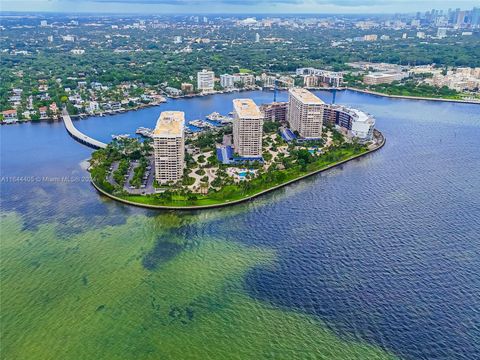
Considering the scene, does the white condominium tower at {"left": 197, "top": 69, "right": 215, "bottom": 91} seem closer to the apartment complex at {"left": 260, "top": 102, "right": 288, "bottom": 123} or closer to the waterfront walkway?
the apartment complex at {"left": 260, "top": 102, "right": 288, "bottom": 123}

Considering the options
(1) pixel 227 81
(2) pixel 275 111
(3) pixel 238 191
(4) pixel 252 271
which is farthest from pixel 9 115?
(4) pixel 252 271

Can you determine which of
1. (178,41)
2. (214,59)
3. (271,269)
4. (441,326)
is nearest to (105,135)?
(271,269)

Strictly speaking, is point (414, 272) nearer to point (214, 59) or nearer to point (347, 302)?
point (347, 302)

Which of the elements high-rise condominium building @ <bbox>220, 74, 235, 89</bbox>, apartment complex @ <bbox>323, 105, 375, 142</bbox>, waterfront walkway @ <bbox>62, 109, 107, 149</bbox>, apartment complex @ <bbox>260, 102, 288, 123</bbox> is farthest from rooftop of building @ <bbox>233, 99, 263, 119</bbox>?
high-rise condominium building @ <bbox>220, 74, 235, 89</bbox>

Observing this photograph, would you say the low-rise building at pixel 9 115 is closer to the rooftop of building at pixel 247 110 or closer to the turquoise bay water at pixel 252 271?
the turquoise bay water at pixel 252 271

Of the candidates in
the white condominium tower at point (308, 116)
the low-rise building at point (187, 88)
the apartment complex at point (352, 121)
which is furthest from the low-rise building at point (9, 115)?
the apartment complex at point (352, 121)

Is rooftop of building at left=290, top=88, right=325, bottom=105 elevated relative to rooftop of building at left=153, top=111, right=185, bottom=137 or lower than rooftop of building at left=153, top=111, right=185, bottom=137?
elevated
